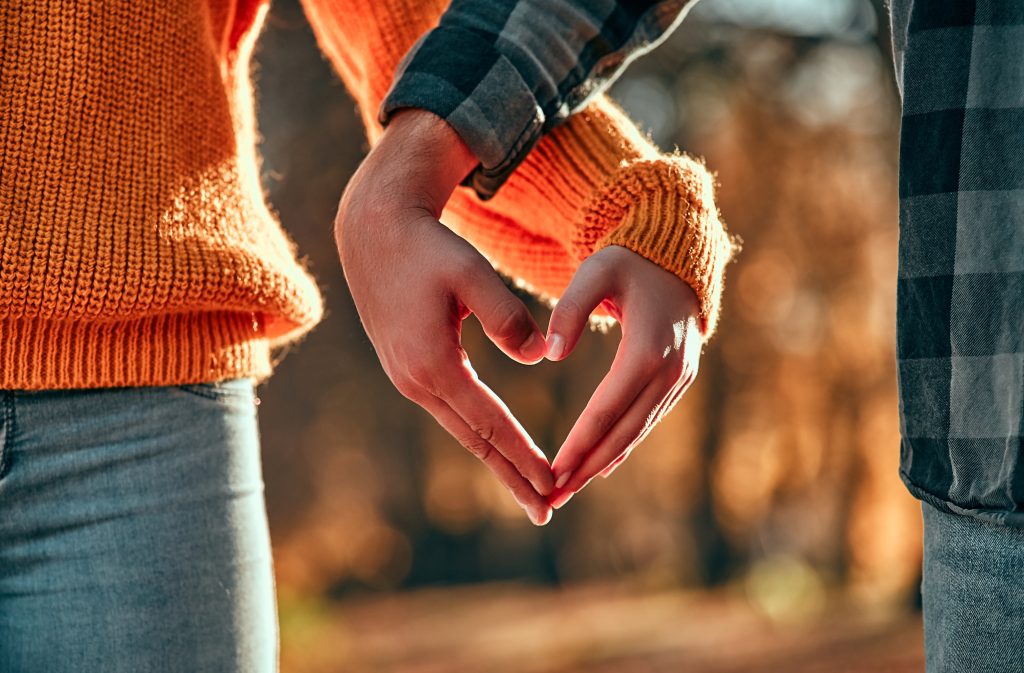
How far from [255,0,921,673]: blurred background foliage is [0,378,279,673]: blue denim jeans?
569 cm

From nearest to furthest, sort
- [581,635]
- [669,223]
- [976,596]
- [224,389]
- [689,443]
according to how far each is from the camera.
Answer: [976,596], [669,223], [224,389], [581,635], [689,443]

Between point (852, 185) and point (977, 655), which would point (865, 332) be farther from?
point (977, 655)

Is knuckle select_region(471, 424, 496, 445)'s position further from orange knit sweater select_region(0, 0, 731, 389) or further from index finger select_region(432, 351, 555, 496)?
orange knit sweater select_region(0, 0, 731, 389)

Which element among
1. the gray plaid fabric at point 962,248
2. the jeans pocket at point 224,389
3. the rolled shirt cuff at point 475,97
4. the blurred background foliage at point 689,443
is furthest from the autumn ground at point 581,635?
the gray plaid fabric at point 962,248

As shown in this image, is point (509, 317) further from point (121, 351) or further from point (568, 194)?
point (121, 351)

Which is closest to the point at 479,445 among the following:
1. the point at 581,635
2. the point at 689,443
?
the point at 581,635

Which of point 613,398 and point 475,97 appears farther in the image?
point 475,97

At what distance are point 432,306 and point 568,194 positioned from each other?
33 cm

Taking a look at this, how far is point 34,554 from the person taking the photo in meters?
1.06

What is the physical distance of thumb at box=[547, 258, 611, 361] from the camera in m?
0.93

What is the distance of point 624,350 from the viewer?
3.14 feet

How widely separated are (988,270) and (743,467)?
26.1 feet

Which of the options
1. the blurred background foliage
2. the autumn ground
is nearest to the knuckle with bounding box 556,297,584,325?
the autumn ground

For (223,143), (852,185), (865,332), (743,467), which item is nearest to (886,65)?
(852,185)
